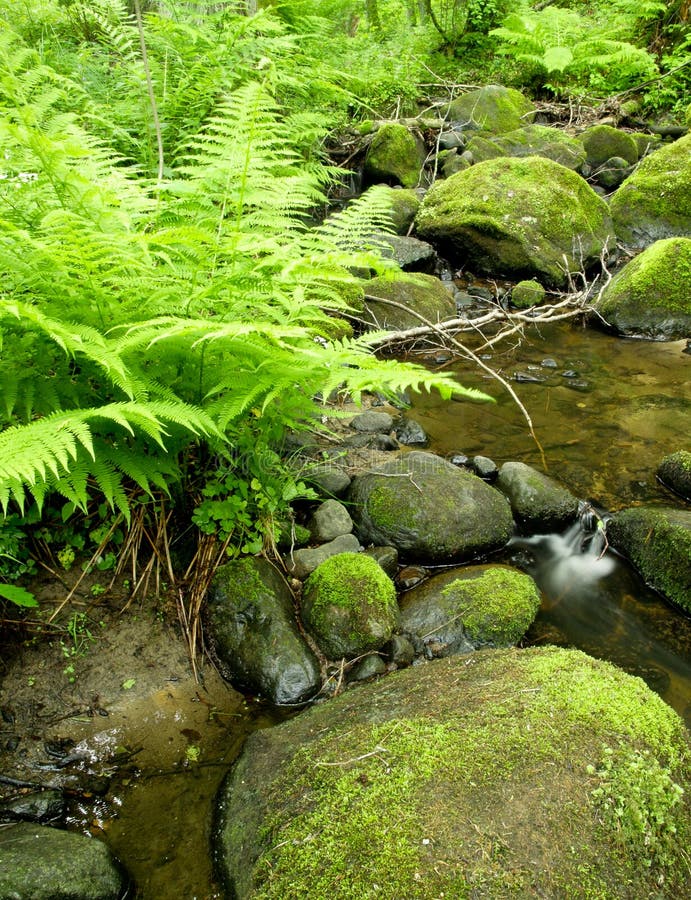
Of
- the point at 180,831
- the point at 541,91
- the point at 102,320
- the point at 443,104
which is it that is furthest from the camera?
the point at 541,91

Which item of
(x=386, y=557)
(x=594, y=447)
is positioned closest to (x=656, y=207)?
(x=594, y=447)

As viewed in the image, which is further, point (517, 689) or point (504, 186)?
point (504, 186)

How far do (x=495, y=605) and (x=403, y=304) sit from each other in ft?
13.4

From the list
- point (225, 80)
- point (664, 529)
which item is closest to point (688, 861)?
point (664, 529)

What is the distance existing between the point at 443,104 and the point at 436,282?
23.0ft

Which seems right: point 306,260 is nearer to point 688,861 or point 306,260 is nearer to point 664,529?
point 688,861

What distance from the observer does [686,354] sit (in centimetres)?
679

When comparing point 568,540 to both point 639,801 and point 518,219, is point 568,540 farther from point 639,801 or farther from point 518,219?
point 518,219

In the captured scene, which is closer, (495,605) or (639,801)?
(639,801)

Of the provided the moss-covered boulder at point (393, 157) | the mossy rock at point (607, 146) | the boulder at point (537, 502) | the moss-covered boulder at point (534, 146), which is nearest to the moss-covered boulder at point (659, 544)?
the boulder at point (537, 502)

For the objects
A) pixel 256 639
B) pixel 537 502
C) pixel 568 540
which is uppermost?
pixel 256 639

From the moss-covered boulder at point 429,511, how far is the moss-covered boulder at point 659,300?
4432 millimetres

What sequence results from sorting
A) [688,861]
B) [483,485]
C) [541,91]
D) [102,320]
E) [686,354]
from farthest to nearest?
[541,91] → [686,354] → [483,485] → [102,320] → [688,861]

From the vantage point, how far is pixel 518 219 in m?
8.01
